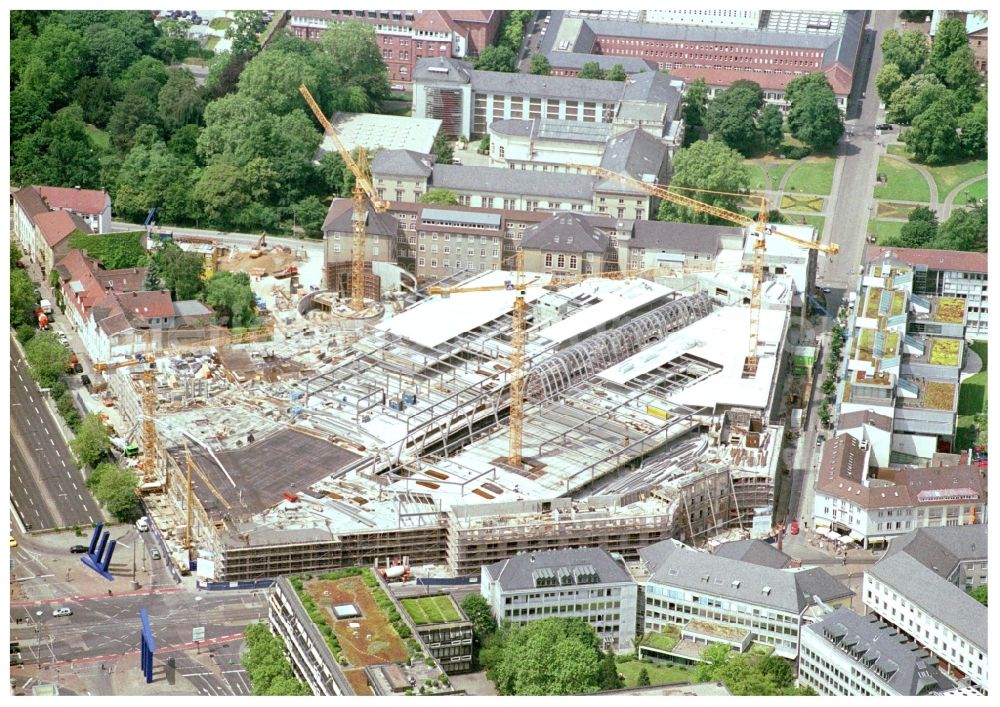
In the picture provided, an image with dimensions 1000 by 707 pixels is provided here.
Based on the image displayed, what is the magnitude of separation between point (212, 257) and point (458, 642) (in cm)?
→ 5178

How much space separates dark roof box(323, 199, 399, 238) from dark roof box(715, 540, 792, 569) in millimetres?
41205

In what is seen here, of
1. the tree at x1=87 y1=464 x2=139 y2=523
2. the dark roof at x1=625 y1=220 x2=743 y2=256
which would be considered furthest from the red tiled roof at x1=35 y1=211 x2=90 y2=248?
the dark roof at x1=625 y1=220 x2=743 y2=256

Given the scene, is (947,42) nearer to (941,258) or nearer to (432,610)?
(941,258)

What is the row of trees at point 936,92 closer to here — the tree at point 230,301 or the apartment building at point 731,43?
the apartment building at point 731,43

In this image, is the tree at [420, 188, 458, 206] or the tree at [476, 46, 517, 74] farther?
the tree at [476, 46, 517, 74]

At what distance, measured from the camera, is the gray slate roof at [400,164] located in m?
148

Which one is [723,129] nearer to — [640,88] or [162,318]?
[640,88]

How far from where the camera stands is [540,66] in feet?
553

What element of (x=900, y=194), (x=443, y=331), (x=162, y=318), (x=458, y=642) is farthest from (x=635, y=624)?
(x=900, y=194)

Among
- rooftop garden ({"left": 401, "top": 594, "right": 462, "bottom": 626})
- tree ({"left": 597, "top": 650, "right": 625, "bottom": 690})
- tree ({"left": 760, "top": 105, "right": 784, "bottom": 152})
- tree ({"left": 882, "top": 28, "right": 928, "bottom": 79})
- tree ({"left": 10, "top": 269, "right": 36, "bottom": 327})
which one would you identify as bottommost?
tree ({"left": 597, "top": 650, "right": 625, "bottom": 690})

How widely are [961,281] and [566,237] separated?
24.4m

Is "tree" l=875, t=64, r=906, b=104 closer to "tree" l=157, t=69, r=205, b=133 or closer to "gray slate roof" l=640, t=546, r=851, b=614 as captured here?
"tree" l=157, t=69, r=205, b=133

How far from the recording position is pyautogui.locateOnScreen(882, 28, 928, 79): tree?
17238cm

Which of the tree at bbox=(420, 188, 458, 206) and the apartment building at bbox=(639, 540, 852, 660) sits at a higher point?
the tree at bbox=(420, 188, 458, 206)
